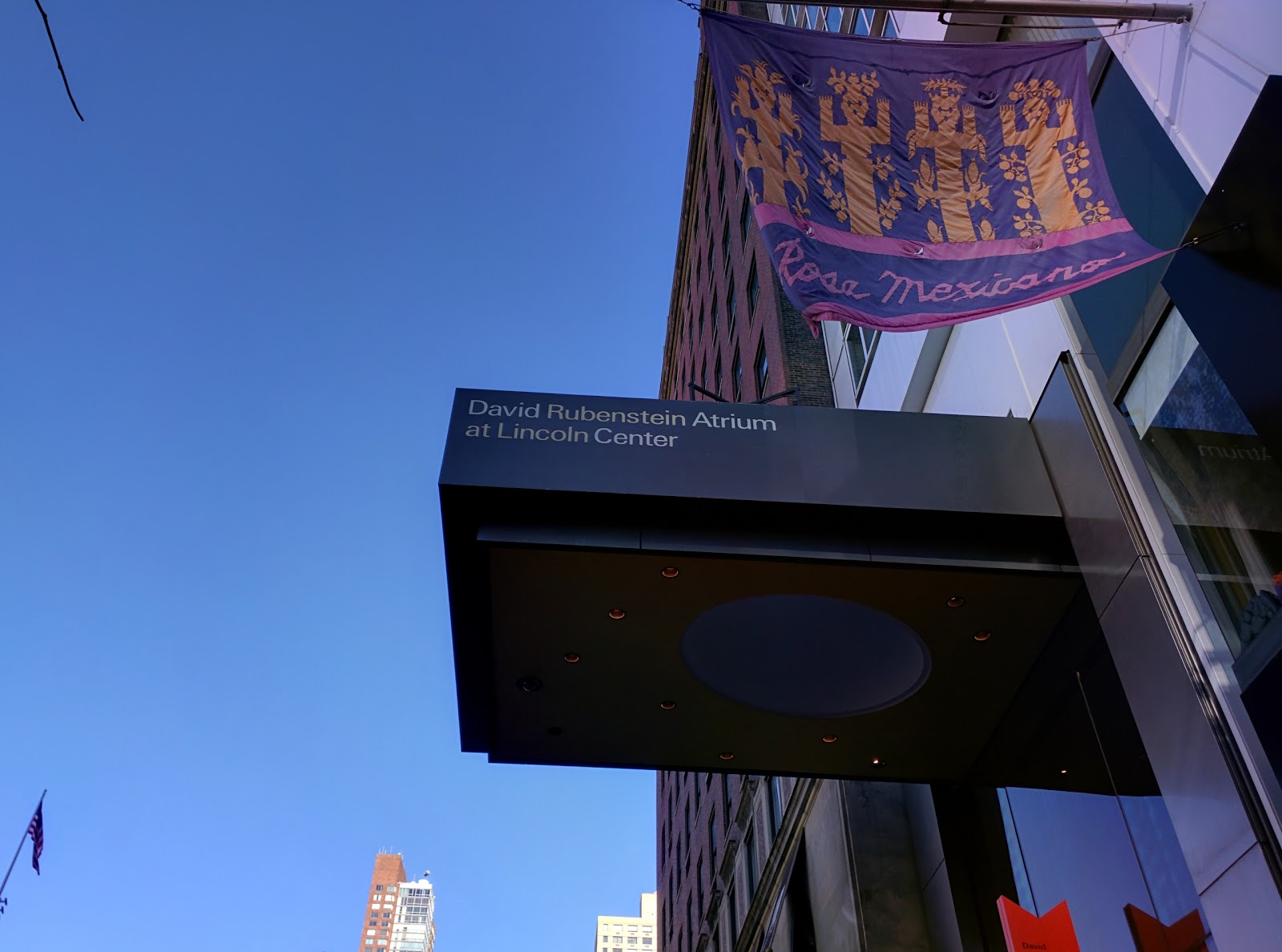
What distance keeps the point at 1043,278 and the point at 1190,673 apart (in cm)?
330

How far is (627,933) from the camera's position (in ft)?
584

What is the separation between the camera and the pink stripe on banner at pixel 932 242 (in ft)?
27.3

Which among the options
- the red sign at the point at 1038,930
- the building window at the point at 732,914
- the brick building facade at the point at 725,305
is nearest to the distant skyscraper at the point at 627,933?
the brick building facade at the point at 725,305

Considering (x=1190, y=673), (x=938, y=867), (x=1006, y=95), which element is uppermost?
(x=1006, y=95)

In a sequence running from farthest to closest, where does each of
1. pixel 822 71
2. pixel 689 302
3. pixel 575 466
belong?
pixel 689 302 < pixel 575 466 < pixel 822 71

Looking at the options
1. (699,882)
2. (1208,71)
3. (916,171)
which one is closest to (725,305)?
(699,882)

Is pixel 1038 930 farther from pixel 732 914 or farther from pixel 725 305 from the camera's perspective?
pixel 725 305

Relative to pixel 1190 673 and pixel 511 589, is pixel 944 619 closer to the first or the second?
pixel 1190 673

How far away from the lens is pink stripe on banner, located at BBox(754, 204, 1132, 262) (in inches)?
328

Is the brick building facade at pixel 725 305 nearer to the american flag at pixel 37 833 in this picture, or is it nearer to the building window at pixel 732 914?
the building window at pixel 732 914

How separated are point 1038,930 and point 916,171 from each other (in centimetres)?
792

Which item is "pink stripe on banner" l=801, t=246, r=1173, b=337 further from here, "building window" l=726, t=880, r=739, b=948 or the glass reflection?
"building window" l=726, t=880, r=739, b=948

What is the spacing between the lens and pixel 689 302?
47719 mm

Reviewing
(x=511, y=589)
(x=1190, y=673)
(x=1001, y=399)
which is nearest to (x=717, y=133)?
(x=1001, y=399)
